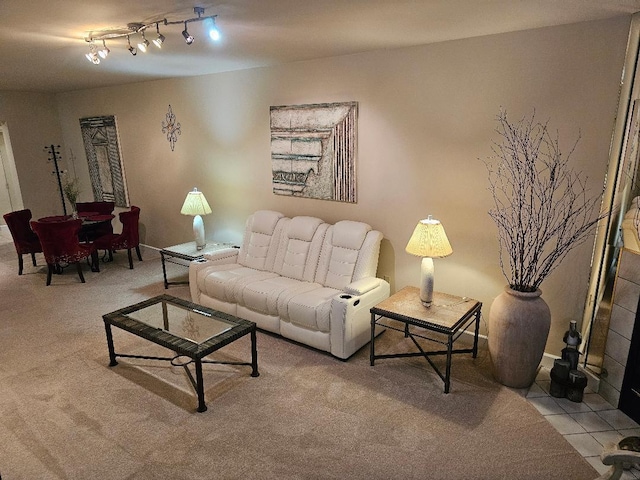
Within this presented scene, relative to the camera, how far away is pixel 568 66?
281 cm

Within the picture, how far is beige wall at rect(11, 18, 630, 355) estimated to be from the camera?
9.27 feet

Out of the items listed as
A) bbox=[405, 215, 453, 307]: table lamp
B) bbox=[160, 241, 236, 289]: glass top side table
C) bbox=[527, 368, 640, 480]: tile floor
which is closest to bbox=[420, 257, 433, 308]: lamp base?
bbox=[405, 215, 453, 307]: table lamp

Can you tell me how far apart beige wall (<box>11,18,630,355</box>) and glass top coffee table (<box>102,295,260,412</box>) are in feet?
5.43

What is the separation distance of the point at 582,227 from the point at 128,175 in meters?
6.24

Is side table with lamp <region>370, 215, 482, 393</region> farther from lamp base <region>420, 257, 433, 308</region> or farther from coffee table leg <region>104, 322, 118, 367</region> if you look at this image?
coffee table leg <region>104, 322, 118, 367</region>

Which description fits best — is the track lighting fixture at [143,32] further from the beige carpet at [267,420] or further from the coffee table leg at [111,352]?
the beige carpet at [267,420]

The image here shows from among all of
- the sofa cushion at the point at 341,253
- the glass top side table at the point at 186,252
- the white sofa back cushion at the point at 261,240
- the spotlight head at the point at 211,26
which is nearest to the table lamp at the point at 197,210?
the glass top side table at the point at 186,252

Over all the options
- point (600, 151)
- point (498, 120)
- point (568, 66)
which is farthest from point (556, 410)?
point (568, 66)

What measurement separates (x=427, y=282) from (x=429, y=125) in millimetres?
1346

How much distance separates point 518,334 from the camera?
112 inches

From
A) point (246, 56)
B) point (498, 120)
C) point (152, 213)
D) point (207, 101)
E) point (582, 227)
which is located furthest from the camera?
point (152, 213)

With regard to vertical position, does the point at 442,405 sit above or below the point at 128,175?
below

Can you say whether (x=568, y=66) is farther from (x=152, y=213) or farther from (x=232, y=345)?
(x=152, y=213)

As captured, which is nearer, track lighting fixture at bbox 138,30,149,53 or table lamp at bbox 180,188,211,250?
track lighting fixture at bbox 138,30,149,53
